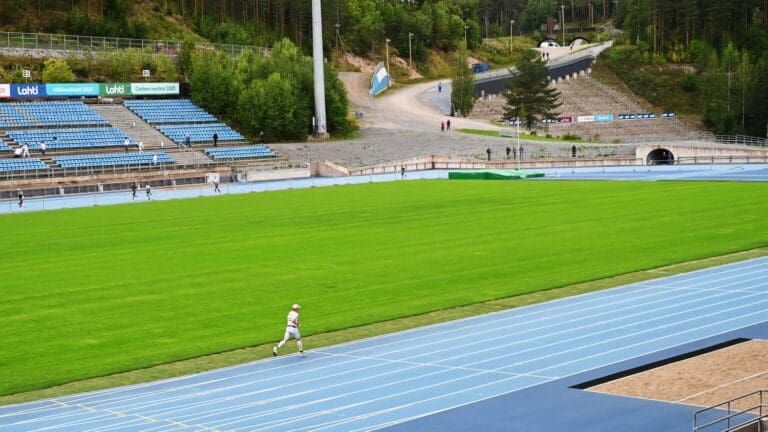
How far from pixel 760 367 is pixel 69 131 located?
218ft

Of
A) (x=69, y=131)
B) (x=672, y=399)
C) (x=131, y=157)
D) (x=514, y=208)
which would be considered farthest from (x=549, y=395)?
(x=69, y=131)

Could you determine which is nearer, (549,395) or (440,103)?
(549,395)

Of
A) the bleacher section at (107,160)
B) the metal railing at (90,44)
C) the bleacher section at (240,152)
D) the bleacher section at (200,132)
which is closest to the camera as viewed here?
the bleacher section at (107,160)

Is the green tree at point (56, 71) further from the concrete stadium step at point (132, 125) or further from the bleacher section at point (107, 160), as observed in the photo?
the bleacher section at point (107, 160)

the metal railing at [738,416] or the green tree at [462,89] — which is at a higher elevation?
the green tree at [462,89]

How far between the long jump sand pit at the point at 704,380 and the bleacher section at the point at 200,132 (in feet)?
216

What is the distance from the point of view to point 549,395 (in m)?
17.7

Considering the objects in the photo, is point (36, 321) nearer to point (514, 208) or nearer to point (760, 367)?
point (760, 367)

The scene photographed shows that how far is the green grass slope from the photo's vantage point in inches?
949

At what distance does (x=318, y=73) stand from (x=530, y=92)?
2855cm

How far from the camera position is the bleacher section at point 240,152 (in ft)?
260

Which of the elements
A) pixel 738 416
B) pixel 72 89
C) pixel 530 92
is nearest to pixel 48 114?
pixel 72 89

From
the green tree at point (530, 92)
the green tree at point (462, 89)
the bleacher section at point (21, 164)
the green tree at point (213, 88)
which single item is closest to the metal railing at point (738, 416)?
the bleacher section at point (21, 164)

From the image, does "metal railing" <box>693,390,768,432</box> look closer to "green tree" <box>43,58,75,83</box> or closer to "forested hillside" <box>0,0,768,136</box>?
"green tree" <box>43,58,75,83</box>
